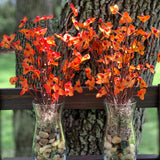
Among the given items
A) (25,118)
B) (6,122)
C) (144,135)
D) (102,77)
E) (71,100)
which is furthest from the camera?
(6,122)

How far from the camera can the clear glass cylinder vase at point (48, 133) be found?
1.00 metres

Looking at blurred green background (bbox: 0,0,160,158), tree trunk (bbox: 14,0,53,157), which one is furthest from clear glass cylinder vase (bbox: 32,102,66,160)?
tree trunk (bbox: 14,0,53,157)

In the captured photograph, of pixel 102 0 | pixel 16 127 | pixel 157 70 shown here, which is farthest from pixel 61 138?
pixel 16 127

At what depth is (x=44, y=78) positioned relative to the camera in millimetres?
1060

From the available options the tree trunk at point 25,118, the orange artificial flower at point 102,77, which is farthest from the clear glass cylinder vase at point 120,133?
the tree trunk at point 25,118

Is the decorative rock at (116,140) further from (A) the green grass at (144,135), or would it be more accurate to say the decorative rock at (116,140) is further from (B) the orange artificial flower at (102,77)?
(A) the green grass at (144,135)

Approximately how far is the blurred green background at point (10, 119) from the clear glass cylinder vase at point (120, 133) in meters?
0.58

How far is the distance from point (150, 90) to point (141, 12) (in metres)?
0.35

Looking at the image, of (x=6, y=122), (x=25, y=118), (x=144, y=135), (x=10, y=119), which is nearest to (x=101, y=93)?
(x=25, y=118)

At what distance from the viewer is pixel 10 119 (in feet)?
11.2

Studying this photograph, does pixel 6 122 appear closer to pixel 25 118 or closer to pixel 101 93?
pixel 25 118

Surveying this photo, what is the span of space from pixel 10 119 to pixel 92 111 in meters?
2.35

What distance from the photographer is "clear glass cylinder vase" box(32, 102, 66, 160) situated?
100cm

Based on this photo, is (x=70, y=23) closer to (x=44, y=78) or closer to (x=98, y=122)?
(x=44, y=78)
